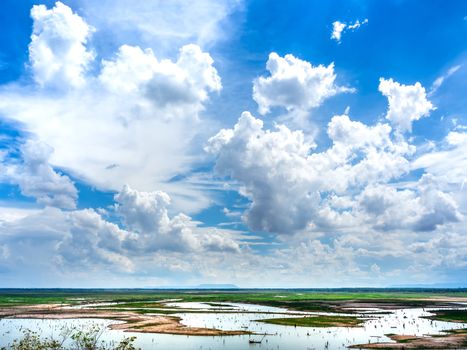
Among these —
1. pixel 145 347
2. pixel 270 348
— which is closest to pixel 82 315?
pixel 145 347

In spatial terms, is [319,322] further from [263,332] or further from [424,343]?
[424,343]

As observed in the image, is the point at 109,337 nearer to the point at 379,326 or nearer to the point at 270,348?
the point at 270,348

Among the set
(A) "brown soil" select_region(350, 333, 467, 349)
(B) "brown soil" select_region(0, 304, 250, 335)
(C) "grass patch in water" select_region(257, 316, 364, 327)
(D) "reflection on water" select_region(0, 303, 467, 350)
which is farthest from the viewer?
(C) "grass patch in water" select_region(257, 316, 364, 327)

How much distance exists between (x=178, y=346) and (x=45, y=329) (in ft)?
94.8

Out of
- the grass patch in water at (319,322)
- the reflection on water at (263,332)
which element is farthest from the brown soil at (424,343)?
the grass patch in water at (319,322)

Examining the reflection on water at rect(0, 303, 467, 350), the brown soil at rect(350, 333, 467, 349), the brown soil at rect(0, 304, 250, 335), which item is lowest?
the brown soil at rect(350, 333, 467, 349)

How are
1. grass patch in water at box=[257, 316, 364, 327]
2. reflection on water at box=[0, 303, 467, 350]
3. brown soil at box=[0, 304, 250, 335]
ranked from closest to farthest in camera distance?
reflection on water at box=[0, 303, 467, 350] → brown soil at box=[0, 304, 250, 335] → grass patch in water at box=[257, 316, 364, 327]

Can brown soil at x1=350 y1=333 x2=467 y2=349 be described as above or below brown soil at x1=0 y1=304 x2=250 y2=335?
below

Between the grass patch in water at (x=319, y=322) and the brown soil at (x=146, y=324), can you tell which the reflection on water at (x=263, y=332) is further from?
the brown soil at (x=146, y=324)

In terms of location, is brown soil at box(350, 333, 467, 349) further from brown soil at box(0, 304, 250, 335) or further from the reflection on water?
brown soil at box(0, 304, 250, 335)

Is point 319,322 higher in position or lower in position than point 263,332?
higher

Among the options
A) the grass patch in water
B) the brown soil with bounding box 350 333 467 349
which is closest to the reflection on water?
the grass patch in water

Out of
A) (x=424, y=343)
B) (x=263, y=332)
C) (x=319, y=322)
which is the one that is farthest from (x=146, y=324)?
(x=424, y=343)

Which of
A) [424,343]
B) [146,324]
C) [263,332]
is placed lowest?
[424,343]
